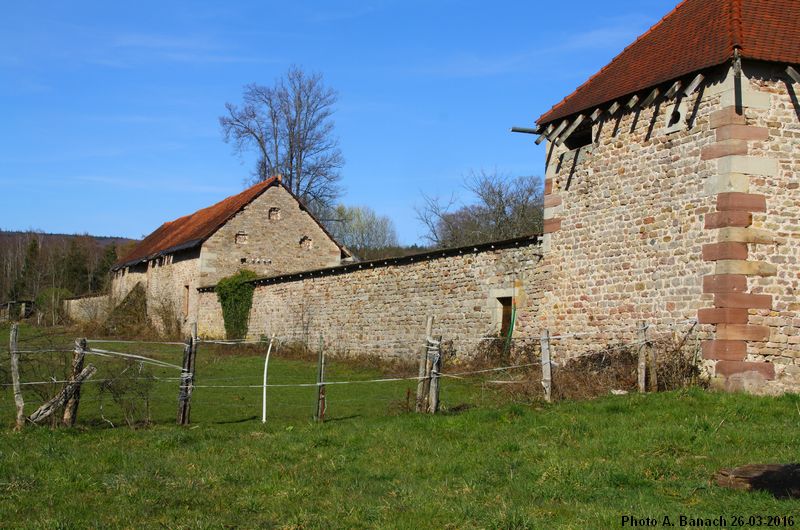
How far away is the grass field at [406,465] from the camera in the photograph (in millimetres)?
6074

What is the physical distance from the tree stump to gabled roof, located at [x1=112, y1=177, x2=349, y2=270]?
1028 inches

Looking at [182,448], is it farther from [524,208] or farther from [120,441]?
[524,208]

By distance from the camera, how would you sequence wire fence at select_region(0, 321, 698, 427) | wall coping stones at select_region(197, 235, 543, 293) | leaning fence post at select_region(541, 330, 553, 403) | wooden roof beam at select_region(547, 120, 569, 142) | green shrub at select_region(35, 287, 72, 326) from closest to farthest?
wire fence at select_region(0, 321, 698, 427) < leaning fence post at select_region(541, 330, 553, 403) < wooden roof beam at select_region(547, 120, 569, 142) < wall coping stones at select_region(197, 235, 543, 293) < green shrub at select_region(35, 287, 72, 326)

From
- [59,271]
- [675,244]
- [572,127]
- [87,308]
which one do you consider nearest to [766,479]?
[675,244]

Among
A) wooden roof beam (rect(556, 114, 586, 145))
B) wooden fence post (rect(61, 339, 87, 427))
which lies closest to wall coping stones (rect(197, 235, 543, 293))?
wooden roof beam (rect(556, 114, 586, 145))

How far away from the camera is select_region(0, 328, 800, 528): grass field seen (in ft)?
19.9

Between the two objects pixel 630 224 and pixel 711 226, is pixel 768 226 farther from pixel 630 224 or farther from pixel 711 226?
pixel 630 224

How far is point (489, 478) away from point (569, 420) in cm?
264

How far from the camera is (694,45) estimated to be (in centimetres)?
1344

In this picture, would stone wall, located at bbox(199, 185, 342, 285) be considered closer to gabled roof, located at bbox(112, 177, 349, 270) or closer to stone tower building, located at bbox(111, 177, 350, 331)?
stone tower building, located at bbox(111, 177, 350, 331)

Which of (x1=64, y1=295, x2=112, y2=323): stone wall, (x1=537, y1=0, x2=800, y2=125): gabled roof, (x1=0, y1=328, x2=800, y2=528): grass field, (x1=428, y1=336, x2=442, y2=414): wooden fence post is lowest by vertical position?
(x1=0, y1=328, x2=800, y2=528): grass field

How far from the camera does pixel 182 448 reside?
29.1ft

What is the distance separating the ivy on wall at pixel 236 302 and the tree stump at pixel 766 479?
74.8ft

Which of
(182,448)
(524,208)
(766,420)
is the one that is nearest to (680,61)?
(766,420)
